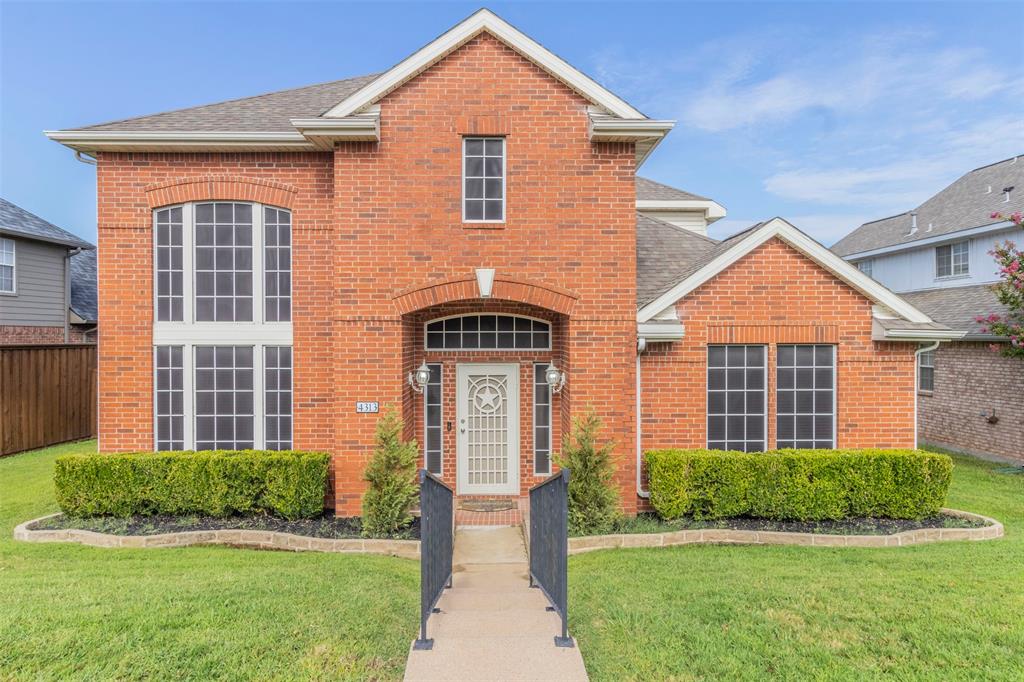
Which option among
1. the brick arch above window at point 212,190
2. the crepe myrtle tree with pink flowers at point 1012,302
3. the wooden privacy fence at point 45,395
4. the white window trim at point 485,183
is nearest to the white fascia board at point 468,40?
the white window trim at point 485,183

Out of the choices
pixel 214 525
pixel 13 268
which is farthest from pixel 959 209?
pixel 13 268

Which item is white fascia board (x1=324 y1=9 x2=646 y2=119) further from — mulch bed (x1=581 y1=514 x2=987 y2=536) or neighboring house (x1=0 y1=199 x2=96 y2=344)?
neighboring house (x1=0 y1=199 x2=96 y2=344)

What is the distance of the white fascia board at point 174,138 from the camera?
Answer: 28.2 ft

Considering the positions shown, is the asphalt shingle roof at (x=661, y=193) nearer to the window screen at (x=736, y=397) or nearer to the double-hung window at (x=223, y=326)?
the window screen at (x=736, y=397)

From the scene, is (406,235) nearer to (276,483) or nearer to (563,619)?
(276,483)

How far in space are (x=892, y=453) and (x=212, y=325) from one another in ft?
35.6

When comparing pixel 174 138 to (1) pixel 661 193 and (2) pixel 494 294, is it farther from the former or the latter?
(1) pixel 661 193

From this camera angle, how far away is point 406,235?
8.49 m

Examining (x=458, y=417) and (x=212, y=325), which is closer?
(x=212, y=325)

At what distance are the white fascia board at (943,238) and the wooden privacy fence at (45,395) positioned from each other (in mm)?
24289

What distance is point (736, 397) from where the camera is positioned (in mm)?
8930

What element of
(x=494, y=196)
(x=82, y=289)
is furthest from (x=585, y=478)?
(x=82, y=289)

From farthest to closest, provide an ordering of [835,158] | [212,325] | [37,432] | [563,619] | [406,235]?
[835,158] → [37,432] → [212,325] → [406,235] → [563,619]

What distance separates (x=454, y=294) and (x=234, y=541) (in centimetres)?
463
